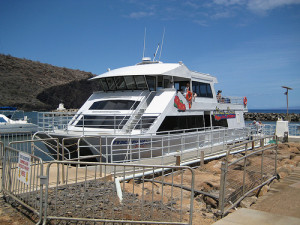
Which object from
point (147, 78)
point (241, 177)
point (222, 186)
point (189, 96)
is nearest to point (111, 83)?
point (147, 78)

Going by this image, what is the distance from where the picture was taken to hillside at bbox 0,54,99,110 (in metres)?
71.3

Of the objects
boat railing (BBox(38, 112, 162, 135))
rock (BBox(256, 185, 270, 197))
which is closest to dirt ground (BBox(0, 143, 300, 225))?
rock (BBox(256, 185, 270, 197))

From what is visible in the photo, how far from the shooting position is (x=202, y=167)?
34.6ft

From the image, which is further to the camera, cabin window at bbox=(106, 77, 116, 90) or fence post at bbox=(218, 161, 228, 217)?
cabin window at bbox=(106, 77, 116, 90)

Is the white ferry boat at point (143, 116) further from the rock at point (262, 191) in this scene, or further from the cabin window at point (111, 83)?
the rock at point (262, 191)

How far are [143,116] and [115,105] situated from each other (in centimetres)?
150

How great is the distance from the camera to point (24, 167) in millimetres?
5031

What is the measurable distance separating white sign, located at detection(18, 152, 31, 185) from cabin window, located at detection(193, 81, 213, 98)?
31.4 feet

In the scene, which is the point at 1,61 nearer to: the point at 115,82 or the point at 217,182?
the point at 115,82

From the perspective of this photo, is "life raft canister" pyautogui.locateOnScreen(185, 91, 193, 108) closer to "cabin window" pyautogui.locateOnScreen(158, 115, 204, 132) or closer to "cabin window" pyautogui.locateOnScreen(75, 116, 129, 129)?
"cabin window" pyautogui.locateOnScreen(158, 115, 204, 132)

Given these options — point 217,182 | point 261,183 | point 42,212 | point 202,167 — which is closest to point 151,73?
point 202,167

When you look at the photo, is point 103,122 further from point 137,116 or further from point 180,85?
point 180,85

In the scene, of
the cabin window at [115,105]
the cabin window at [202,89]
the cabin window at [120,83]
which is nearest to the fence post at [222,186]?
the cabin window at [115,105]

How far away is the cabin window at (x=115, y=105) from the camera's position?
11060 mm
